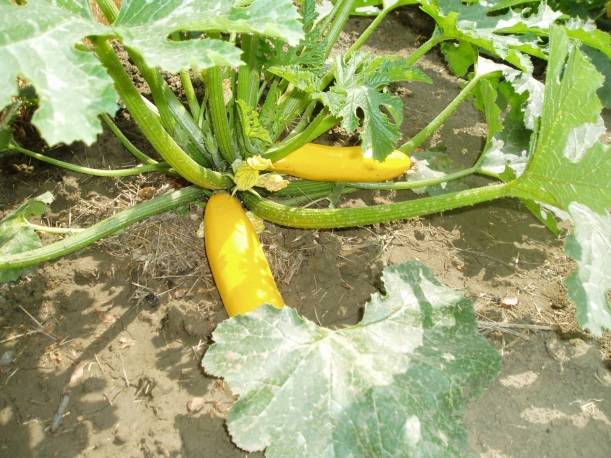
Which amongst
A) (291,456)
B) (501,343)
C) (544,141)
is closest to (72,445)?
(291,456)

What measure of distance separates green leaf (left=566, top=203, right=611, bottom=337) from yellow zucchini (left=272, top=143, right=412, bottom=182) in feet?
2.81

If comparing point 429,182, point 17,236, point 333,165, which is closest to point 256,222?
point 333,165

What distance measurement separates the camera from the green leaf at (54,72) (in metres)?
1.17

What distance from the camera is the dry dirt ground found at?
183 cm

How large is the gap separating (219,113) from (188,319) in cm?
80

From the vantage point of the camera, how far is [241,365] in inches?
62.4

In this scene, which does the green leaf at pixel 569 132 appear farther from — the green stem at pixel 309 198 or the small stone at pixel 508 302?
the green stem at pixel 309 198

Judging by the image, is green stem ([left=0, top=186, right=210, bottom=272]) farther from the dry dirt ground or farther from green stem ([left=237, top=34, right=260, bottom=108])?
green stem ([left=237, top=34, right=260, bottom=108])

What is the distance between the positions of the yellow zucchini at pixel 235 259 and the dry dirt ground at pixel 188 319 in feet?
0.60

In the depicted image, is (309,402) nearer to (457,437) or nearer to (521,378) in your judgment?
(457,437)

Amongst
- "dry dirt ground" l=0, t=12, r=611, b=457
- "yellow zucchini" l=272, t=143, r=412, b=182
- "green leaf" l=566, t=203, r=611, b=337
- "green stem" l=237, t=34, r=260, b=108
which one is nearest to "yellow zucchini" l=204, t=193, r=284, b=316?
"dry dirt ground" l=0, t=12, r=611, b=457

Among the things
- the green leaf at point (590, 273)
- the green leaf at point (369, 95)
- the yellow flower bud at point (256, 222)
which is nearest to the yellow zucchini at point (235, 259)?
the yellow flower bud at point (256, 222)

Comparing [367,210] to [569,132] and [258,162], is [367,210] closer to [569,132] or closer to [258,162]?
[258,162]

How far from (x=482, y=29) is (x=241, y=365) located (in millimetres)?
1590
